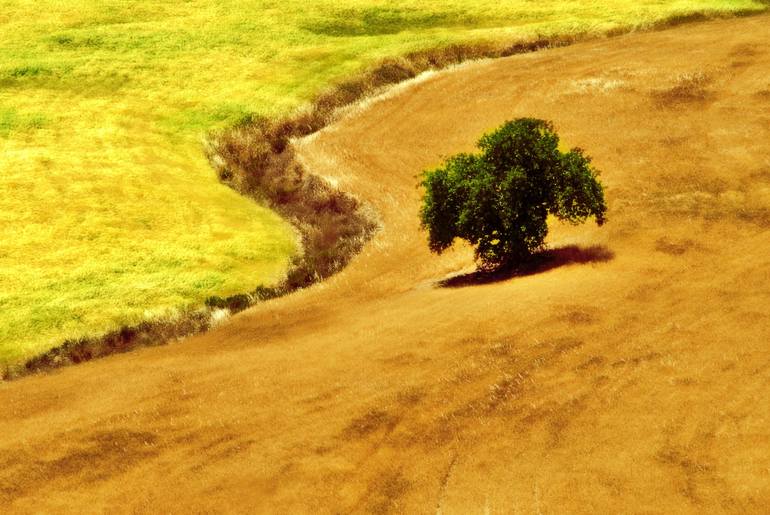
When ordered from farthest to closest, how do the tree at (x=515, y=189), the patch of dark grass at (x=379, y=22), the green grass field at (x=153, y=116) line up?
the patch of dark grass at (x=379, y=22), the green grass field at (x=153, y=116), the tree at (x=515, y=189)

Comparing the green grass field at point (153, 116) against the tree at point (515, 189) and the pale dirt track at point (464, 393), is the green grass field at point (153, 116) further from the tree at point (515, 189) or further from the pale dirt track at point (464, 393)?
the tree at point (515, 189)

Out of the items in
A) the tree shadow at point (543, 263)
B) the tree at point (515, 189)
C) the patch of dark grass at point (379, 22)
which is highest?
the patch of dark grass at point (379, 22)

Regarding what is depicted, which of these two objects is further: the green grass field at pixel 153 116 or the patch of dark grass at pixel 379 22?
the patch of dark grass at pixel 379 22

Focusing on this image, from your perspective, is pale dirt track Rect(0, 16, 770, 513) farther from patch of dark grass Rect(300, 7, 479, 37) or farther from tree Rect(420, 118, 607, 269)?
patch of dark grass Rect(300, 7, 479, 37)

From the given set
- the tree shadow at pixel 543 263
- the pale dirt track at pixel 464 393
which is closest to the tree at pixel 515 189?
the tree shadow at pixel 543 263

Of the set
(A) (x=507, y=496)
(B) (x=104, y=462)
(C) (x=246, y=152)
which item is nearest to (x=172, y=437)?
(B) (x=104, y=462)

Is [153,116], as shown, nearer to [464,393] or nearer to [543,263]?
[543,263]

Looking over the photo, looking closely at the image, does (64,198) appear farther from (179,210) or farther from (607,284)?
(607,284)
